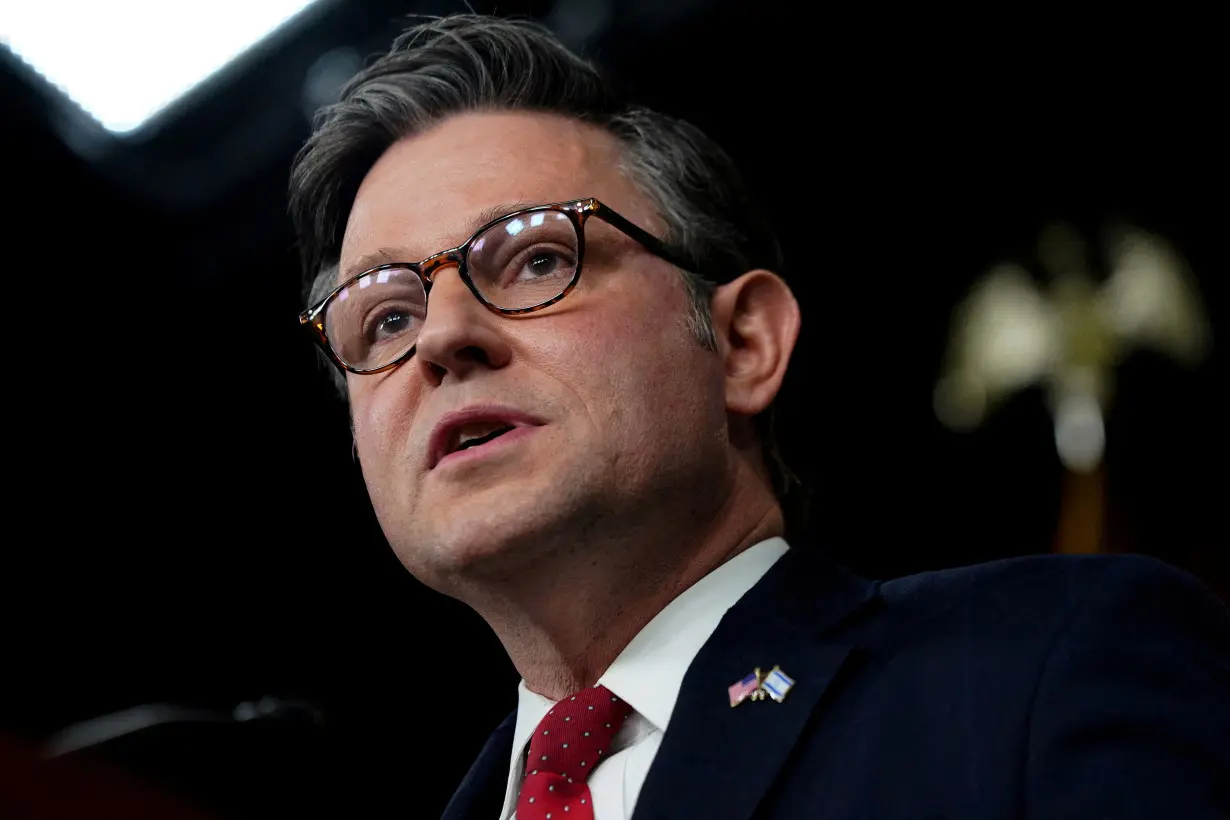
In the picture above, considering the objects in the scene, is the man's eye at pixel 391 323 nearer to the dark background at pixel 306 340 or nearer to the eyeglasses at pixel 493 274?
the eyeglasses at pixel 493 274

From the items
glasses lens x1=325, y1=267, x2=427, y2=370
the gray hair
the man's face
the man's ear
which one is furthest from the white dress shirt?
glasses lens x1=325, y1=267, x2=427, y2=370

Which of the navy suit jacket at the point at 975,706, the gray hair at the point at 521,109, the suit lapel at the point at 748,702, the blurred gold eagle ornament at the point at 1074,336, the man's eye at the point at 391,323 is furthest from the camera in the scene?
the blurred gold eagle ornament at the point at 1074,336

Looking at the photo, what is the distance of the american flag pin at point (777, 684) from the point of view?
1.23m

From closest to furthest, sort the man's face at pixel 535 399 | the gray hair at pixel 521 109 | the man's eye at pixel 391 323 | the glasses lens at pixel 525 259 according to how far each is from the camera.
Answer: the man's face at pixel 535 399 → the glasses lens at pixel 525 259 → the man's eye at pixel 391 323 → the gray hair at pixel 521 109

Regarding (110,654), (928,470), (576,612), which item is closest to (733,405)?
(576,612)

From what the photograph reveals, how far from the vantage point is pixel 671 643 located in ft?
4.52

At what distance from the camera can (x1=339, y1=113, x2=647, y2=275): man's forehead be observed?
5.03ft

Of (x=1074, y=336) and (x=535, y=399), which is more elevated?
(x=535, y=399)

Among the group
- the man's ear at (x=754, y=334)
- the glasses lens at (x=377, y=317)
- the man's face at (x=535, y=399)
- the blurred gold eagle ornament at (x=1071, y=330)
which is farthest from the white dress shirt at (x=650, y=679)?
the blurred gold eagle ornament at (x=1071, y=330)

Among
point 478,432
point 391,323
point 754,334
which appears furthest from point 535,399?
point 754,334

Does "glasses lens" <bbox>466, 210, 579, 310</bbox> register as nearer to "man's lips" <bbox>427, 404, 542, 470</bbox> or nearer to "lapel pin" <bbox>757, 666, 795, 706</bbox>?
"man's lips" <bbox>427, 404, 542, 470</bbox>

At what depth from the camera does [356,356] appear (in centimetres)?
161

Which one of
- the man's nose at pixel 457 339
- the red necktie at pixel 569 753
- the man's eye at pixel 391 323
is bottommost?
the red necktie at pixel 569 753

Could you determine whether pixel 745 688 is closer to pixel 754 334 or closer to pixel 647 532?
pixel 647 532
